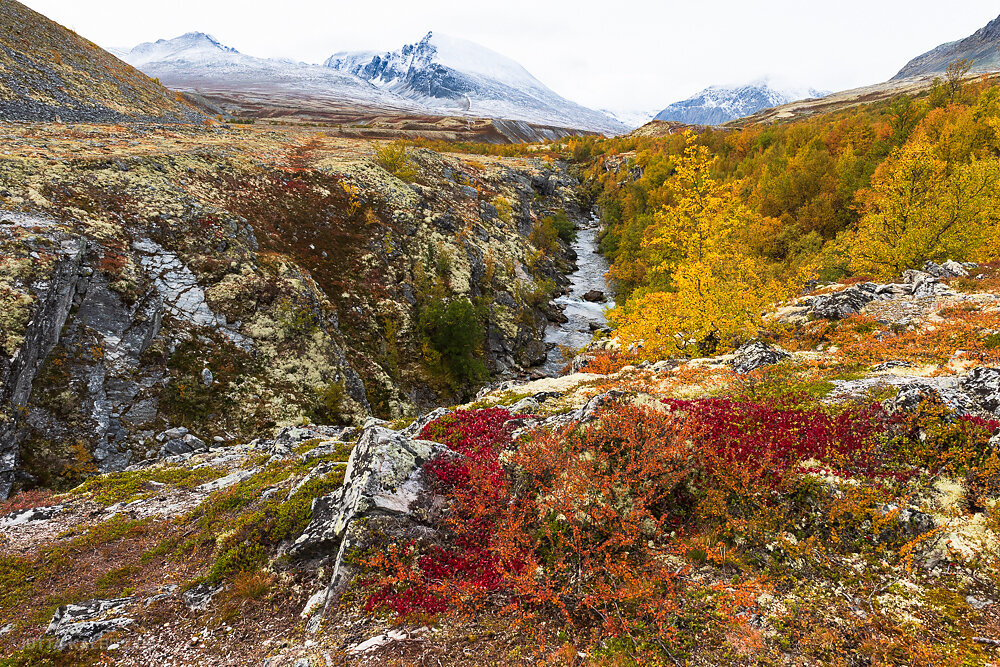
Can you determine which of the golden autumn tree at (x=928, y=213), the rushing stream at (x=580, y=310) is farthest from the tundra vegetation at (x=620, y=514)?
the rushing stream at (x=580, y=310)

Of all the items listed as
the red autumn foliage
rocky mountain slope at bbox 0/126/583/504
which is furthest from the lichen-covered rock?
rocky mountain slope at bbox 0/126/583/504

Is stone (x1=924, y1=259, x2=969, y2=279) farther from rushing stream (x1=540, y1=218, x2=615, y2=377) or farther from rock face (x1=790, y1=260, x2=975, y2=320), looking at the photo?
rushing stream (x1=540, y1=218, x2=615, y2=377)

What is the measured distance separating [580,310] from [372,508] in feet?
137

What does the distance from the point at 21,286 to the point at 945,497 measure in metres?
30.3

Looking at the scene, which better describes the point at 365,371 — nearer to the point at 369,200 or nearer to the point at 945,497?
the point at 369,200

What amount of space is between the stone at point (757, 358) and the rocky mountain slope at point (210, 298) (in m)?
19.2

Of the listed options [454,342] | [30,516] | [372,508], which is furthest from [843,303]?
[30,516]

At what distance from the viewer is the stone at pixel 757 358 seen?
1394cm

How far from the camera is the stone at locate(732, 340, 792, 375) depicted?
13938 mm

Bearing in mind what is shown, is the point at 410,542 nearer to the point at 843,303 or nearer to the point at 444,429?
the point at 444,429

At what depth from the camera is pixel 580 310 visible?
47.8 metres

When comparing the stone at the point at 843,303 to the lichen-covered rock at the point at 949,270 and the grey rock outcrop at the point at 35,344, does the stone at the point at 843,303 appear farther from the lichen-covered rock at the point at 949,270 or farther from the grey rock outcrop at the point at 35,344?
the grey rock outcrop at the point at 35,344

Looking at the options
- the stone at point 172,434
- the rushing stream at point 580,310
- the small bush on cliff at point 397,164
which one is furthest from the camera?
the small bush on cliff at point 397,164

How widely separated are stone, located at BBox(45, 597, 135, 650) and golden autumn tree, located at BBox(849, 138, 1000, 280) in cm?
3792
